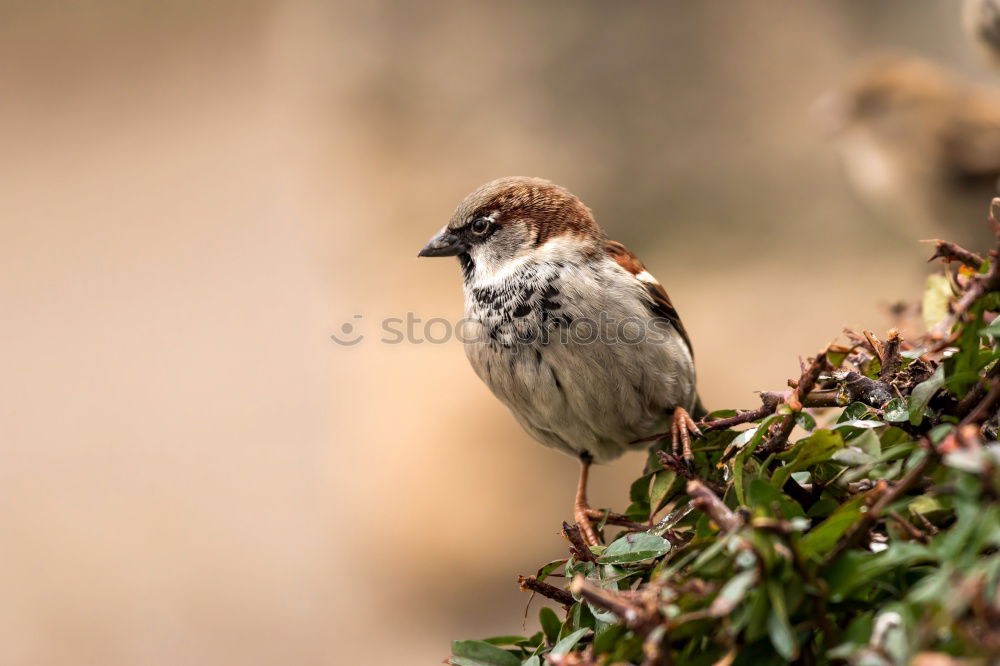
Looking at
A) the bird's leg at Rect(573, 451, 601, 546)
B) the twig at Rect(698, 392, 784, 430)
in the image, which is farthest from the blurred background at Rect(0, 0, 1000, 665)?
the twig at Rect(698, 392, 784, 430)

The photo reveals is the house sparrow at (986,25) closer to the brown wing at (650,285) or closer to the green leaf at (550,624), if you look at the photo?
the brown wing at (650,285)

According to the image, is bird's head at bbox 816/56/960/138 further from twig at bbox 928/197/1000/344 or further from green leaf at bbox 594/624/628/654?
green leaf at bbox 594/624/628/654

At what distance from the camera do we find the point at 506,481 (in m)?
4.18

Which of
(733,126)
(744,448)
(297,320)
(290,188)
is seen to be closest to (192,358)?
(297,320)

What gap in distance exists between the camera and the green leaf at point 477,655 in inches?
39.3

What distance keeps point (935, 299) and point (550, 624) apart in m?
0.73

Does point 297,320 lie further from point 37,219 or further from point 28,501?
point 37,219

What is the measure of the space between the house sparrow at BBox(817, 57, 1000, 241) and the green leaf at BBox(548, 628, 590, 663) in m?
3.01

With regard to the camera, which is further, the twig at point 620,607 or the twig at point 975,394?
the twig at point 975,394

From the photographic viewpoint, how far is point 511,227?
1.82m

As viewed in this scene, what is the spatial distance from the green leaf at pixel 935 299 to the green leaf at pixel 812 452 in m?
0.49

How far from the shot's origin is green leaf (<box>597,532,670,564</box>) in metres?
0.93

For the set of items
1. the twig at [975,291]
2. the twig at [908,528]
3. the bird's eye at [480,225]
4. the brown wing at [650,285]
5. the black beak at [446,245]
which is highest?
the bird's eye at [480,225]

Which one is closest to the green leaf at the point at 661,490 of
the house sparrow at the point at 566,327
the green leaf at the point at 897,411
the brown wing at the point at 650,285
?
the green leaf at the point at 897,411
